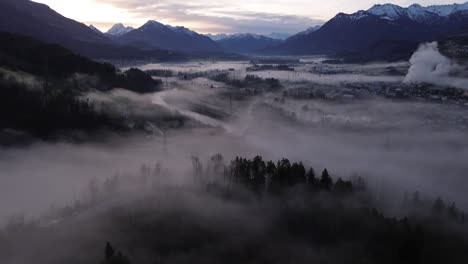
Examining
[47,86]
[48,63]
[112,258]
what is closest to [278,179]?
[112,258]

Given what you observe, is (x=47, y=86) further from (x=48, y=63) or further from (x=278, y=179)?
(x=278, y=179)

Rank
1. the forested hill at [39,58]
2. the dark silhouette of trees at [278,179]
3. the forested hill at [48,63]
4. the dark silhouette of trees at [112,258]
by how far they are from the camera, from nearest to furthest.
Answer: the dark silhouette of trees at [112,258] < the dark silhouette of trees at [278,179] < the forested hill at [48,63] < the forested hill at [39,58]

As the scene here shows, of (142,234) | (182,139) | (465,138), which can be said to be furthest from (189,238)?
(465,138)

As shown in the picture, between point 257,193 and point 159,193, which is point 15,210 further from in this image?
point 257,193

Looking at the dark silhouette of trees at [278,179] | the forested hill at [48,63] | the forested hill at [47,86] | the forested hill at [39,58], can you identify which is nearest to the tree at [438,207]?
the dark silhouette of trees at [278,179]

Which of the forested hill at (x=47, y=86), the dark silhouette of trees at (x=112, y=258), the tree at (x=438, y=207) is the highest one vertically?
the forested hill at (x=47, y=86)

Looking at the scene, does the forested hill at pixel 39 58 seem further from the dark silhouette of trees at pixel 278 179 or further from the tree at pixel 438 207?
the tree at pixel 438 207

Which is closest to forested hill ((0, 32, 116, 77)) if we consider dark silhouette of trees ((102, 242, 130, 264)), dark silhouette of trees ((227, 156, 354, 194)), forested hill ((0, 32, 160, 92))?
forested hill ((0, 32, 160, 92))

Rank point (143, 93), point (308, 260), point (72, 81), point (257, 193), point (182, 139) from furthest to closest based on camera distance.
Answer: point (143, 93)
point (72, 81)
point (182, 139)
point (257, 193)
point (308, 260)

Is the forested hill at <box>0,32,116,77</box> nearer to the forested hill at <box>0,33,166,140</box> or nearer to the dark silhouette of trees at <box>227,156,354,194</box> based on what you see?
the forested hill at <box>0,33,166,140</box>

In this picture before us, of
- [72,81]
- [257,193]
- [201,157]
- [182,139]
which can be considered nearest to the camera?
[257,193]

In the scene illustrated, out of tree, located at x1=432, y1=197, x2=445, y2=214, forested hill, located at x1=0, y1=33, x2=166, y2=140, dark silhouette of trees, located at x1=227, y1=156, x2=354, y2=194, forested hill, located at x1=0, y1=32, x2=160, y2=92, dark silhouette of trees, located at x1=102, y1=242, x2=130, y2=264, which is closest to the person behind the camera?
dark silhouette of trees, located at x1=102, y1=242, x2=130, y2=264
